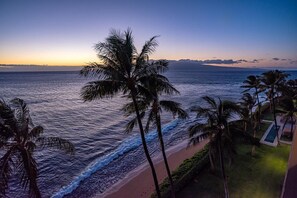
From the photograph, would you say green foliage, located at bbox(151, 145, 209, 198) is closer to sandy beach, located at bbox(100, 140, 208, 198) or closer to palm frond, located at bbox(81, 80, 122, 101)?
sandy beach, located at bbox(100, 140, 208, 198)

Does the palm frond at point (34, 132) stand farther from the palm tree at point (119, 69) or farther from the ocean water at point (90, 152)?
the ocean water at point (90, 152)

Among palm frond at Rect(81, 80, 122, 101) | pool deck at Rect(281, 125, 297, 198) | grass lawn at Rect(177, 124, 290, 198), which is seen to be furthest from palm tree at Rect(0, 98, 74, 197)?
pool deck at Rect(281, 125, 297, 198)

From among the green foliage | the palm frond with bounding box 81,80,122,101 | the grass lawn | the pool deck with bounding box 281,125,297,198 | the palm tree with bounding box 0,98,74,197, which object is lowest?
the grass lawn

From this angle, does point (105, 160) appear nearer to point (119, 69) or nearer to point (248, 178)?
point (248, 178)

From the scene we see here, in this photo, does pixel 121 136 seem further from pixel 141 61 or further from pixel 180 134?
pixel 141 61

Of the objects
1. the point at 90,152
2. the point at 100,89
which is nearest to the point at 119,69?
the point at 100,89
